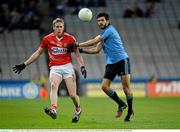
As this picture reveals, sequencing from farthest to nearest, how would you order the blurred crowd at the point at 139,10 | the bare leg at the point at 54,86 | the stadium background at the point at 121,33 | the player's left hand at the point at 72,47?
the blurred crowd at the point at 139,10
the stadium background at the point at 121,33
the player's left hand at the point at 72,47
the bare leg at the point at 54,86

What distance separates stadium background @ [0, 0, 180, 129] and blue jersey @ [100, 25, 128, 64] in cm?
2037

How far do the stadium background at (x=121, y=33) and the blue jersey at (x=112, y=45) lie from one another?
802 inches

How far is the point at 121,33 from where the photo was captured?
4453 centimetres

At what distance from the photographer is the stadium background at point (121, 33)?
131 feet

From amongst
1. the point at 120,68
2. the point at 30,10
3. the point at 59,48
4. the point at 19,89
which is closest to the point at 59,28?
the point at 59,48

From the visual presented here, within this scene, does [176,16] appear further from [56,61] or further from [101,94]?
[56,61]

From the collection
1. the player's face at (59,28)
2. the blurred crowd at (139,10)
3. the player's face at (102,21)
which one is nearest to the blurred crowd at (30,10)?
the blurred crowd at (139,10)

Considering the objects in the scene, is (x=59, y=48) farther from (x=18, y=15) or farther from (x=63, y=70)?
(x=18, y=15)

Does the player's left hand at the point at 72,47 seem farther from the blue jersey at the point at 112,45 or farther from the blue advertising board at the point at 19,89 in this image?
the blue advertising board at the point at 19,89

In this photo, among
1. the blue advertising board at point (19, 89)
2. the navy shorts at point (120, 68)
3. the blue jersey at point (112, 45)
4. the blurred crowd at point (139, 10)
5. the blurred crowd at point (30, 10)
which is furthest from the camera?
the blurred crowd at point (139, 10)

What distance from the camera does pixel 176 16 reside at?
4556 centimetres

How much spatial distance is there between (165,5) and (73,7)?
6.60 meters

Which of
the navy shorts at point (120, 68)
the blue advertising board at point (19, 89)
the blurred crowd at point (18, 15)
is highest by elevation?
the blurred crowd at point (18, 15)

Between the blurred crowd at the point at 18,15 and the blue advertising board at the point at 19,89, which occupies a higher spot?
the blurred crowd at the point at 18,15
